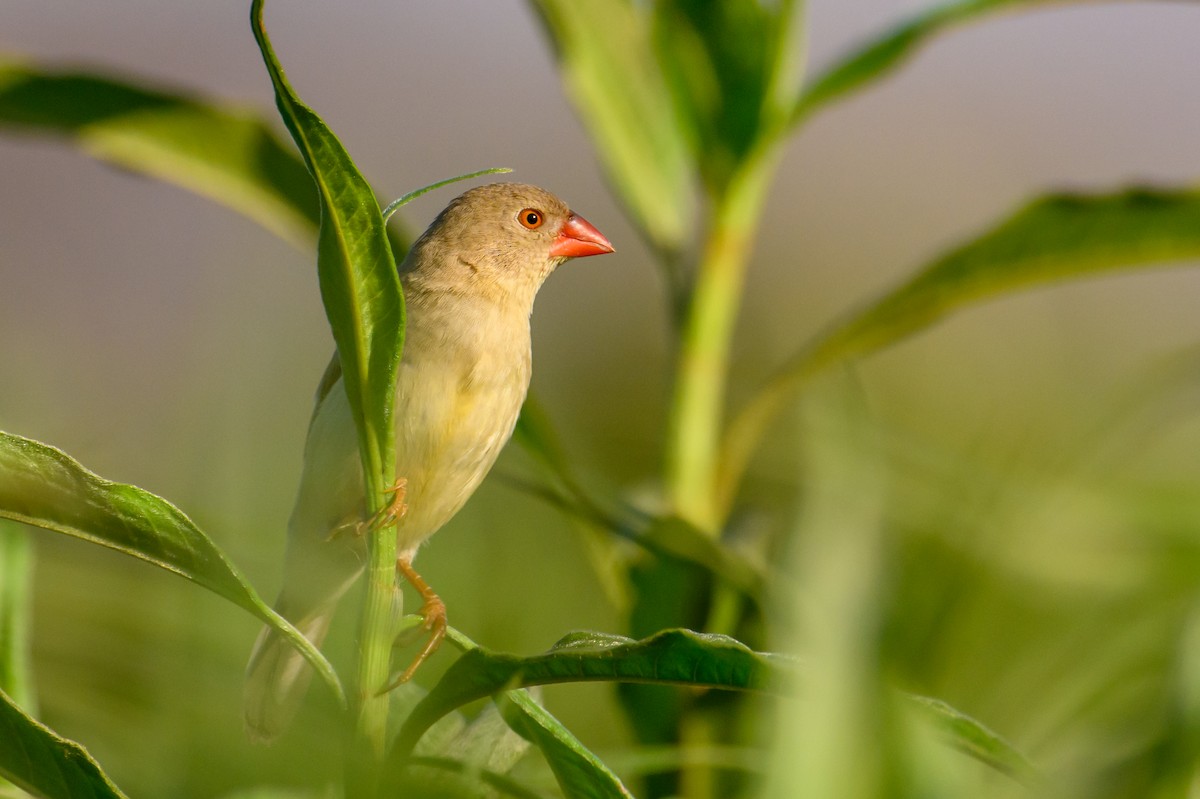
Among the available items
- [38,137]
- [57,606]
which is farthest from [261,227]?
[57,606]

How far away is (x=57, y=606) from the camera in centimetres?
131

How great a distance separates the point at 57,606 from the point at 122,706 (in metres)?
0.14

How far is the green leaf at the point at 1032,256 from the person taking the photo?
1.86 metres

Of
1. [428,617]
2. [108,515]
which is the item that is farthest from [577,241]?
[108,515]

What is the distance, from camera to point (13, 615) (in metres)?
1.13

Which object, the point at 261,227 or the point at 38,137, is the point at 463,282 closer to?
the point at 261,227

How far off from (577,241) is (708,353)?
1.04 metres

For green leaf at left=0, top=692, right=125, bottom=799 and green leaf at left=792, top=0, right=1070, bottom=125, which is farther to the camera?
green leaf at left=792, top=0, right=1070, bottom=125

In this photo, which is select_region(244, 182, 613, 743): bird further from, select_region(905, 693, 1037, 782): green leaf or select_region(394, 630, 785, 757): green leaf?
select_region(905, 693, 1037, 782): green leaf

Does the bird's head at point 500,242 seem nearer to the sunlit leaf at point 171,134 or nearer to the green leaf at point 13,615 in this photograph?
the sunlit leaf at point 171,134

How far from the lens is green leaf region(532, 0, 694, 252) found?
6.75 ft

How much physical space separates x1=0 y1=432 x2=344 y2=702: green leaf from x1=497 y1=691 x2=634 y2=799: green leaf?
203 mm

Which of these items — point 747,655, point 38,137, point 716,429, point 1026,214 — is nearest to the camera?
point 747,655

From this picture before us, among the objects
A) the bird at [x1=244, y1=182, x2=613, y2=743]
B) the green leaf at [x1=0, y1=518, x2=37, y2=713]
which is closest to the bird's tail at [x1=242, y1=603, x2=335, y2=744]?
the bird at [x1=244, y1=182, x2=613, y2=743]
